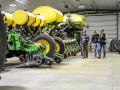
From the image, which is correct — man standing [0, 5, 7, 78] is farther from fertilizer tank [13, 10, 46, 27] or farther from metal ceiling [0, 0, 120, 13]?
metal ceiling [0, 0, 120, 13]

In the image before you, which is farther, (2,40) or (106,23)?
(106,23)

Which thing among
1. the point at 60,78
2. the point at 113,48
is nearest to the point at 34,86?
the point at 60,78

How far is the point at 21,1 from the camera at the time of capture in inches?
750

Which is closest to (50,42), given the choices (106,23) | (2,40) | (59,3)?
(2,40)

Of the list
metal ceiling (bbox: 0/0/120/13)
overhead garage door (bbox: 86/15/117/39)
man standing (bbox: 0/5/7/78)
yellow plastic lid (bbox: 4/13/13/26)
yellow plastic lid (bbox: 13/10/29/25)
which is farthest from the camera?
overhead garage door (bbox: 86/15/117/39)

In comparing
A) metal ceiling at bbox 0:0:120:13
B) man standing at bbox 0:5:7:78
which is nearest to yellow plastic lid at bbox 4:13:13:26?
man standing at bbox 0:5:7:78

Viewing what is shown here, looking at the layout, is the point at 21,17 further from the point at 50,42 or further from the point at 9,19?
the point at 50,42

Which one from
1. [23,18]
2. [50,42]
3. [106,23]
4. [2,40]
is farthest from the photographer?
[106,23]

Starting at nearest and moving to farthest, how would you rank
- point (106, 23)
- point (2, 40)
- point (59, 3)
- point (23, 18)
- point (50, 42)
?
1. point (2, 40)
2. point (23, 18)
3. point (50, 42)
4. point (59, 3)
5. point (106, 23)

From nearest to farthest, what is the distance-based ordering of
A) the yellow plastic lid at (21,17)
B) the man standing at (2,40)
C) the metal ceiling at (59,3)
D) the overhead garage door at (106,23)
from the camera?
the man standing at (2,40)
the yellow plastic lid at (21,17)
the metal ceiling at (59,3)
the overhead garage door at (106,23)

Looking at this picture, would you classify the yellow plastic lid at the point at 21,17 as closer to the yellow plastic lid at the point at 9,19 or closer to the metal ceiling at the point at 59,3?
the yellow plastic lid at the point at 9,19

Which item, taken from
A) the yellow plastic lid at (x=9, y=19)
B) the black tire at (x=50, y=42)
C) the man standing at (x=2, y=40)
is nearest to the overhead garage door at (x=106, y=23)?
the black tire at (x=50, y=42)

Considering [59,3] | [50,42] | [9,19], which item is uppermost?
[59,3]

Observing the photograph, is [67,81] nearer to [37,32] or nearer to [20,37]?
[20,37]
